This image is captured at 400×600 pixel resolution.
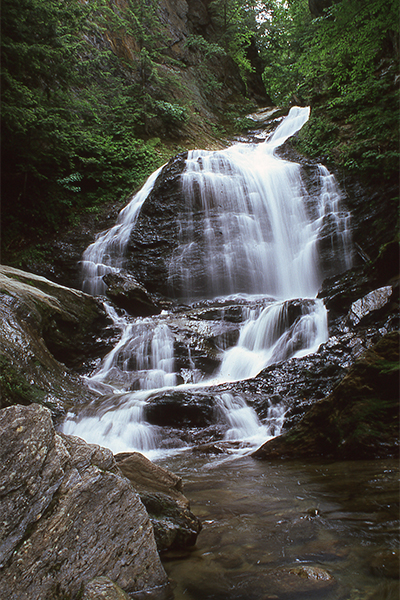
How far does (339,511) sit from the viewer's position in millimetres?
2732

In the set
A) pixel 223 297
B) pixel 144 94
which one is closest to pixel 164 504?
pixel 223 297

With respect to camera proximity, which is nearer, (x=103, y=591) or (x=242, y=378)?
(x=103, y=591)

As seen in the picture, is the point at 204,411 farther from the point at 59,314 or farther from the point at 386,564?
the point at 386,564

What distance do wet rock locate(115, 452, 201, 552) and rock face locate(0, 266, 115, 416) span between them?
305cm

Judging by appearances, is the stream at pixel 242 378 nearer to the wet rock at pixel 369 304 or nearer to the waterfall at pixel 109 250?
the waterfall at pixel 109 250

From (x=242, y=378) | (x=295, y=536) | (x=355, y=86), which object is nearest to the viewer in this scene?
(x=295, y=536)

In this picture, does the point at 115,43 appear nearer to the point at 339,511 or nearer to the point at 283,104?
the point at 283,104

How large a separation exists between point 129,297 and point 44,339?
376cm

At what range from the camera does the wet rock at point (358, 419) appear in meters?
4.05

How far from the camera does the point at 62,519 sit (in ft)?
5.74

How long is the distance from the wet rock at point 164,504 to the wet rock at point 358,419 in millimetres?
2091

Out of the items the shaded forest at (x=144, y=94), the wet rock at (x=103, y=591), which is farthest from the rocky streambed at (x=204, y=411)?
the shaded forest at (x=144, y=94)

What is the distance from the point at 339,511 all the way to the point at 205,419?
355 cm

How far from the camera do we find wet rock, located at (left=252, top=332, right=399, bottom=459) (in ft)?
13.3
